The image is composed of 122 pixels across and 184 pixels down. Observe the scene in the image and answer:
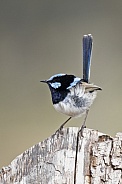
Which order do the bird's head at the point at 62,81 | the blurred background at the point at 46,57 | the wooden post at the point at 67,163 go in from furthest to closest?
the blurred background at the point at 46,57 < the bird's head at the point at 62,81 < the wooden post at the point at 67,163

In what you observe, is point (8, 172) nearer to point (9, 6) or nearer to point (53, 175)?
point (53, 175)

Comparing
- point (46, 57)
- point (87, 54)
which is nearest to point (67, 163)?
point (87, 54)

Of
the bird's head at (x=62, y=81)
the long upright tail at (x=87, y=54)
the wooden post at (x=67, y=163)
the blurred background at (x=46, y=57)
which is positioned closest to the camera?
the wooden post at (x=67, y=163)

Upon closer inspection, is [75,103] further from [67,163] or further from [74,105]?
[67,163]

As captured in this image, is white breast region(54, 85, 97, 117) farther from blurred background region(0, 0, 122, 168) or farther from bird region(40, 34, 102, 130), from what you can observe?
blurred background region(0, 0, 122, 168)

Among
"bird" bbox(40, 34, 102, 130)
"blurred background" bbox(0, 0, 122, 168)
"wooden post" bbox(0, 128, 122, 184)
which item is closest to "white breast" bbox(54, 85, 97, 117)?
"bird" bbox(40, 34, 102, 130)

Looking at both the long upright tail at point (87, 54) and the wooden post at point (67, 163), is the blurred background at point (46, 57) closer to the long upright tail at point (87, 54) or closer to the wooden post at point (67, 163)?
the long upright tail at point (87, 54)

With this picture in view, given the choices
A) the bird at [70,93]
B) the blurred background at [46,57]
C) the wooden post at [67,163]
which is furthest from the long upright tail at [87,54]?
the blurred background at [46,57]

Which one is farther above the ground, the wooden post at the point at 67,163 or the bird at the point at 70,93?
the bird at the point at 70,93
